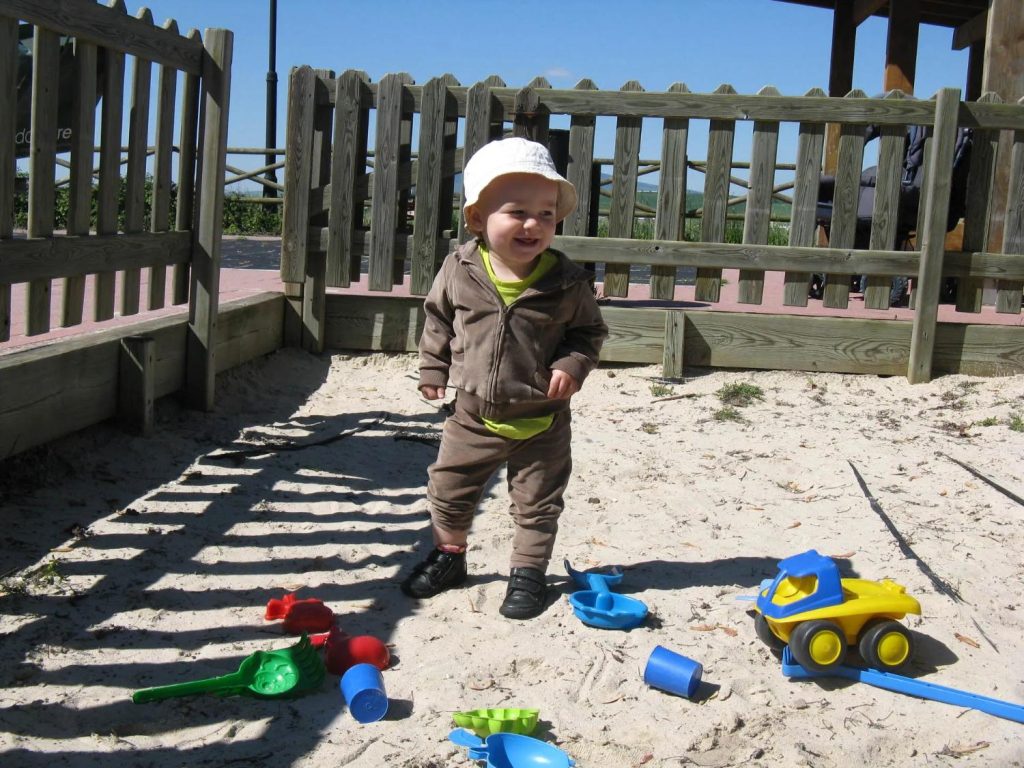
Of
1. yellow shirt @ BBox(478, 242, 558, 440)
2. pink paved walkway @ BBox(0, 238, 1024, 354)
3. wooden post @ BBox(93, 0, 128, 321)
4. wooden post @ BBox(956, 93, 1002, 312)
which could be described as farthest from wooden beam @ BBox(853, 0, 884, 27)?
yellow shirt @ BBox(478, 242, 558, 440)

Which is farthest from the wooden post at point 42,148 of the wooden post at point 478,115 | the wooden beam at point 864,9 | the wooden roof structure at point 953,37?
the wooden beam at point 864,9

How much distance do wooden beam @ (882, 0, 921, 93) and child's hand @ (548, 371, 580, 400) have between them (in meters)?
9.03

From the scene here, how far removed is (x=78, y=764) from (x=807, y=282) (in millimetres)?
5076

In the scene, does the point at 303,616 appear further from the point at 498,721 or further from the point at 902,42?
the point at 902,42

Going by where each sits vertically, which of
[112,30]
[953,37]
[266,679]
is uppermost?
[953,37]

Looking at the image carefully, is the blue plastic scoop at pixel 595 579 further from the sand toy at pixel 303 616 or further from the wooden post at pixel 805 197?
the wooden post at pixel 805 197

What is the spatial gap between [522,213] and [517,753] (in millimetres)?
1510

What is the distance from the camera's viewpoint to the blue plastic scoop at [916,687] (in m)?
2.64

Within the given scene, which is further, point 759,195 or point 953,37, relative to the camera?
point 953,37

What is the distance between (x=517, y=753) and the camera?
236cm

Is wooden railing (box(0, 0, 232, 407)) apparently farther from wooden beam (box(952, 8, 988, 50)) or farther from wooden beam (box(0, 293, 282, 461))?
wooden beam (box(952, 8, 988, 50))

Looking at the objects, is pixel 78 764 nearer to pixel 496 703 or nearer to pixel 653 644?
pixel 496 703

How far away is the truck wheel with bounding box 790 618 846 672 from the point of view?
2.76m

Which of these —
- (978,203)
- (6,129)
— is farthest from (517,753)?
(978,203)
